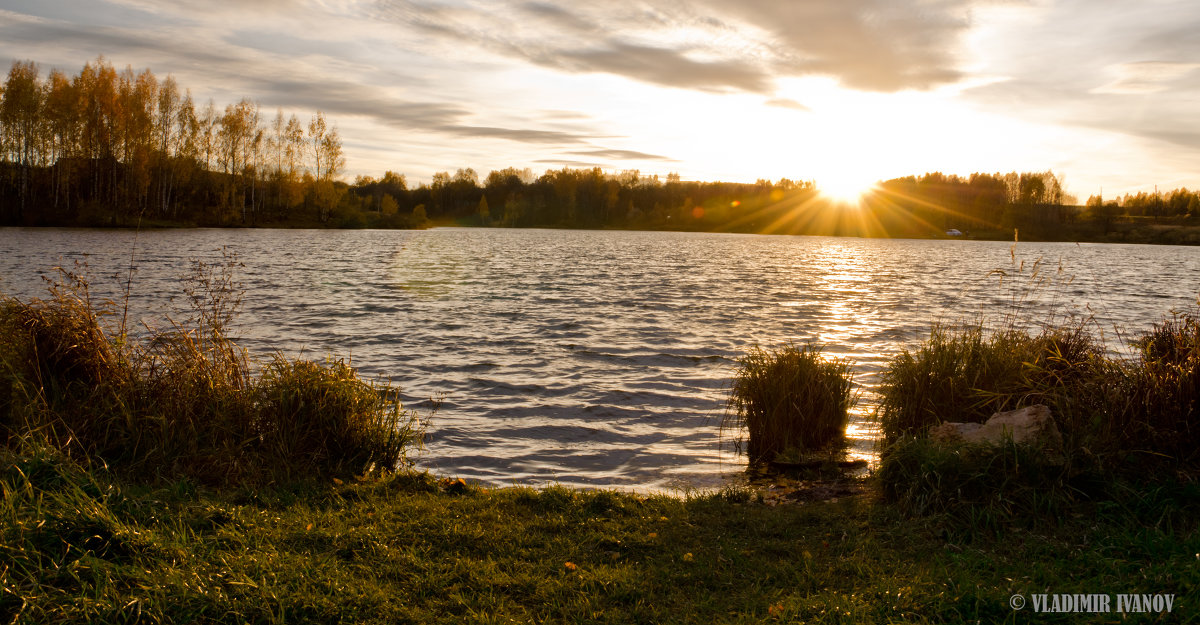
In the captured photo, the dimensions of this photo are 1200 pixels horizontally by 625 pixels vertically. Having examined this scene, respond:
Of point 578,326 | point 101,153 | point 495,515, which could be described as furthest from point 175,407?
point 101,153

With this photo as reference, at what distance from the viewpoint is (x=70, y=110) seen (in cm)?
7100

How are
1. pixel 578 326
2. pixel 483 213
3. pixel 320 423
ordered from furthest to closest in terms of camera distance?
pixel 483 213, pixel 578 326, pixel 320 423

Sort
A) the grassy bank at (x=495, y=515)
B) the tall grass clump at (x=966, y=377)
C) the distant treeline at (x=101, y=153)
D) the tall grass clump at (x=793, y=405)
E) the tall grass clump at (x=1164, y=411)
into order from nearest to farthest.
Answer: the grassy bank at (x=495, y=515) < the tall grass clump at (x=1164, y=411) < the tall grass clump at (x=966, y=377) < the tall grass clump at (x=793, y=405) < the distant treeline at (x=101, y=153)

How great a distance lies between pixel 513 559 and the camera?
5121 millimetres

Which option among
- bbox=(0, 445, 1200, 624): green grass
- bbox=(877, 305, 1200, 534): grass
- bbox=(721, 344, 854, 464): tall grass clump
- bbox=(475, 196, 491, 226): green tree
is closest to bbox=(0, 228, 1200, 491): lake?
bbox=(721, 344, 854, 464): tall grass clump

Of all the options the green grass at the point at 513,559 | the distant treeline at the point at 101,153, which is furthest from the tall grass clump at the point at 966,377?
the distant treeline at the point at 101,153

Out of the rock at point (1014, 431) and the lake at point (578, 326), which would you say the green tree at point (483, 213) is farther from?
the rock at point (1014, 431)

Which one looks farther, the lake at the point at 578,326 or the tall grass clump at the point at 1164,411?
the lake at the point at 578,326

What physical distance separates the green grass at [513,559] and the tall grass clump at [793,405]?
8.95 feet

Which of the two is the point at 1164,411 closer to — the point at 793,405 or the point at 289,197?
the point at 793,405

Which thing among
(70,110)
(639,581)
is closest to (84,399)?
(639,581)

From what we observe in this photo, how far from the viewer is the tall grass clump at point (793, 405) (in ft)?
29.6

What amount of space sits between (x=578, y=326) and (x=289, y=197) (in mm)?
96542

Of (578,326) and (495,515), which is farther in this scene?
(578,326)
